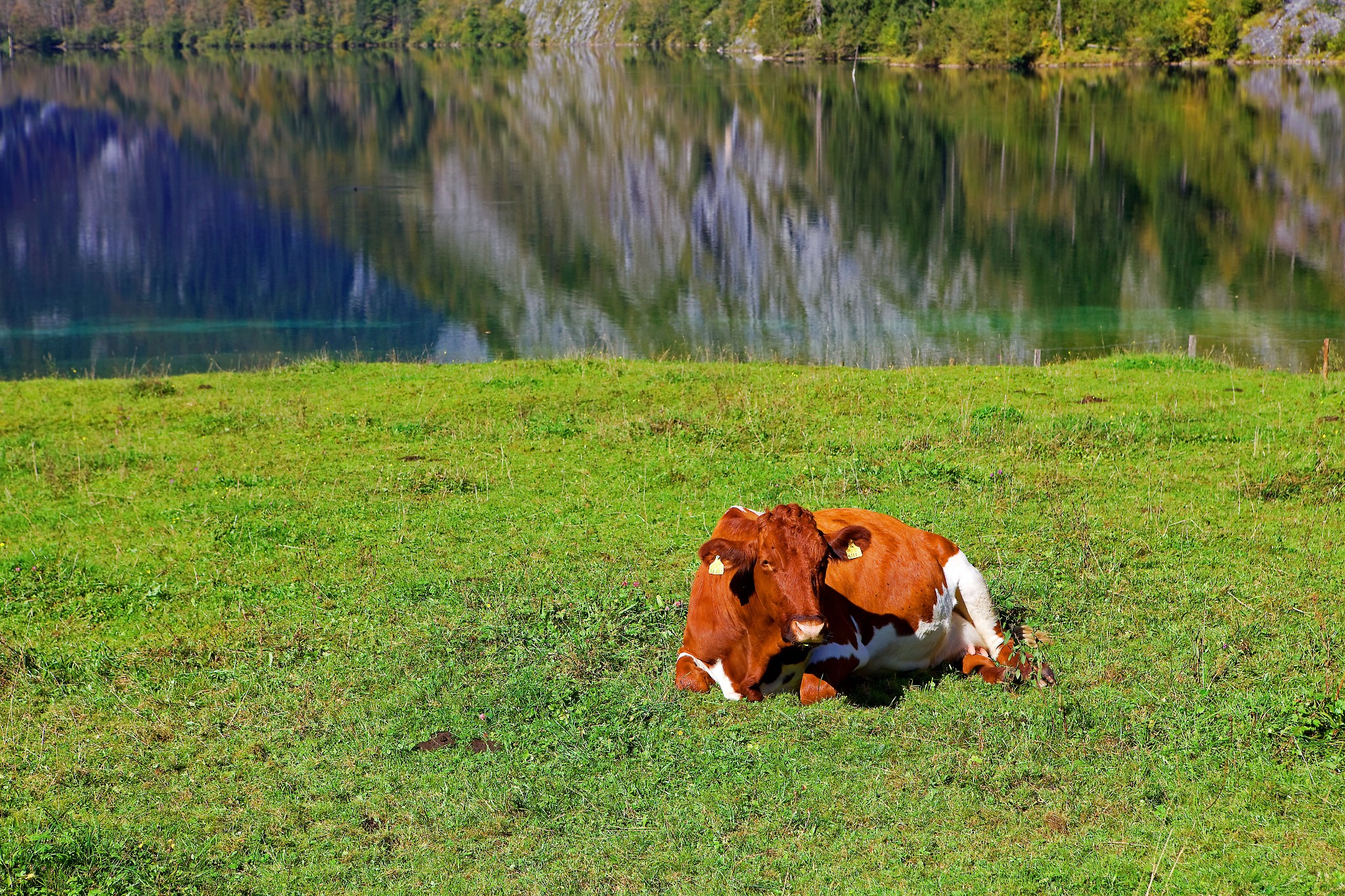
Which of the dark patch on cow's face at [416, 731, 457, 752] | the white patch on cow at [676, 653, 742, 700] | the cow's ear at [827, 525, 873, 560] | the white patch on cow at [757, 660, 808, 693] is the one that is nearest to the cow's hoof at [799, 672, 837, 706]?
the white patch on cow at [757, 660, 808, 693]

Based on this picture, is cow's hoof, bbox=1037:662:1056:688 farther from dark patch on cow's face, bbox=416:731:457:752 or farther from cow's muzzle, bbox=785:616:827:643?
dark patch on cow's face, bbox=416:731:457:752

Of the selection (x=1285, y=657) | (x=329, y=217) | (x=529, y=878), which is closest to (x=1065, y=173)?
(x=329, y=217)

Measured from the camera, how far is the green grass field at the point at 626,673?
6.43 meters

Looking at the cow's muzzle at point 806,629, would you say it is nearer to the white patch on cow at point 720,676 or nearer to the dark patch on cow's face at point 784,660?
the dark patch on cow's face at point 784,660

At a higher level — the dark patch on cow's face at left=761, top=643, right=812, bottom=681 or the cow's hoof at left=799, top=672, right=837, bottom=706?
the dark patch on cow's face at left=761, top=643, right=812, bottom=681

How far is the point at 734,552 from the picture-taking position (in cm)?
778

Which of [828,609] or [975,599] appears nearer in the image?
[828,609]

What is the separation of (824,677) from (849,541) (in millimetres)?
943

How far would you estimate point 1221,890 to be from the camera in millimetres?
5828

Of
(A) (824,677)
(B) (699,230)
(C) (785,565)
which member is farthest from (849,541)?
(B) (699,230)

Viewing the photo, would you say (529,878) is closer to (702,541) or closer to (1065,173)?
(702,541)

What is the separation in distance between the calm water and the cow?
19451 mm

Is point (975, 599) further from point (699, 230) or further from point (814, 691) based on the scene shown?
point (699, 230)

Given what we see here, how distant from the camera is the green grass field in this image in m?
6.43
